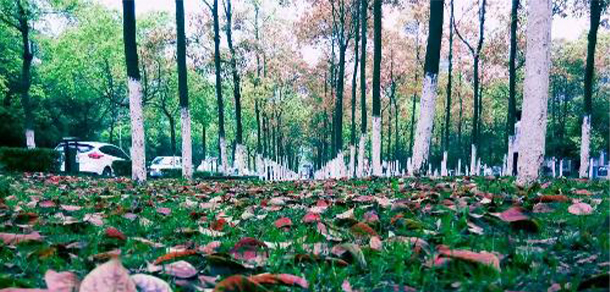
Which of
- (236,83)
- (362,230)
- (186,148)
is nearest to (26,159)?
(186,148)

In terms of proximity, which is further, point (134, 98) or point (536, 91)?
point (134, 98)

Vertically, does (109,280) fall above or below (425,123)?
below

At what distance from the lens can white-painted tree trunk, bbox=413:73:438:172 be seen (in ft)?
35.6

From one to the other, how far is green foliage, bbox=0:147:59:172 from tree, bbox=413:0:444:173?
14.7 m

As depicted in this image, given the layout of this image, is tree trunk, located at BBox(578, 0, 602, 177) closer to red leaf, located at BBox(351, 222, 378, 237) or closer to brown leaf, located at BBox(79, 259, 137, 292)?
red leaf, located at BBox(351, 222, 378, 237)

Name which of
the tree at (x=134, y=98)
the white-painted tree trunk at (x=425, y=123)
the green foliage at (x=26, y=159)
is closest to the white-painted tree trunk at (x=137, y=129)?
the tree at (x=134, y=98)

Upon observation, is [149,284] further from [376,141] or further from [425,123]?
[376,141]

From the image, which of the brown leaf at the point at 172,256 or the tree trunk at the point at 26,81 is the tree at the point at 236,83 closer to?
the tree trunk at the point at 26,81

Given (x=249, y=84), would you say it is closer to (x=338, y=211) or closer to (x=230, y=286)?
(x=338, y=211)

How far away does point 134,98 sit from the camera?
42.7 ft

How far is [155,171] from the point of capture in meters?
31.9

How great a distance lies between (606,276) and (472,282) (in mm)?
362

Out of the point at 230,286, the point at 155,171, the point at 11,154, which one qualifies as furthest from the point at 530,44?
the point at 155,171

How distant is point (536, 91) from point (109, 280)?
19.9 feet
